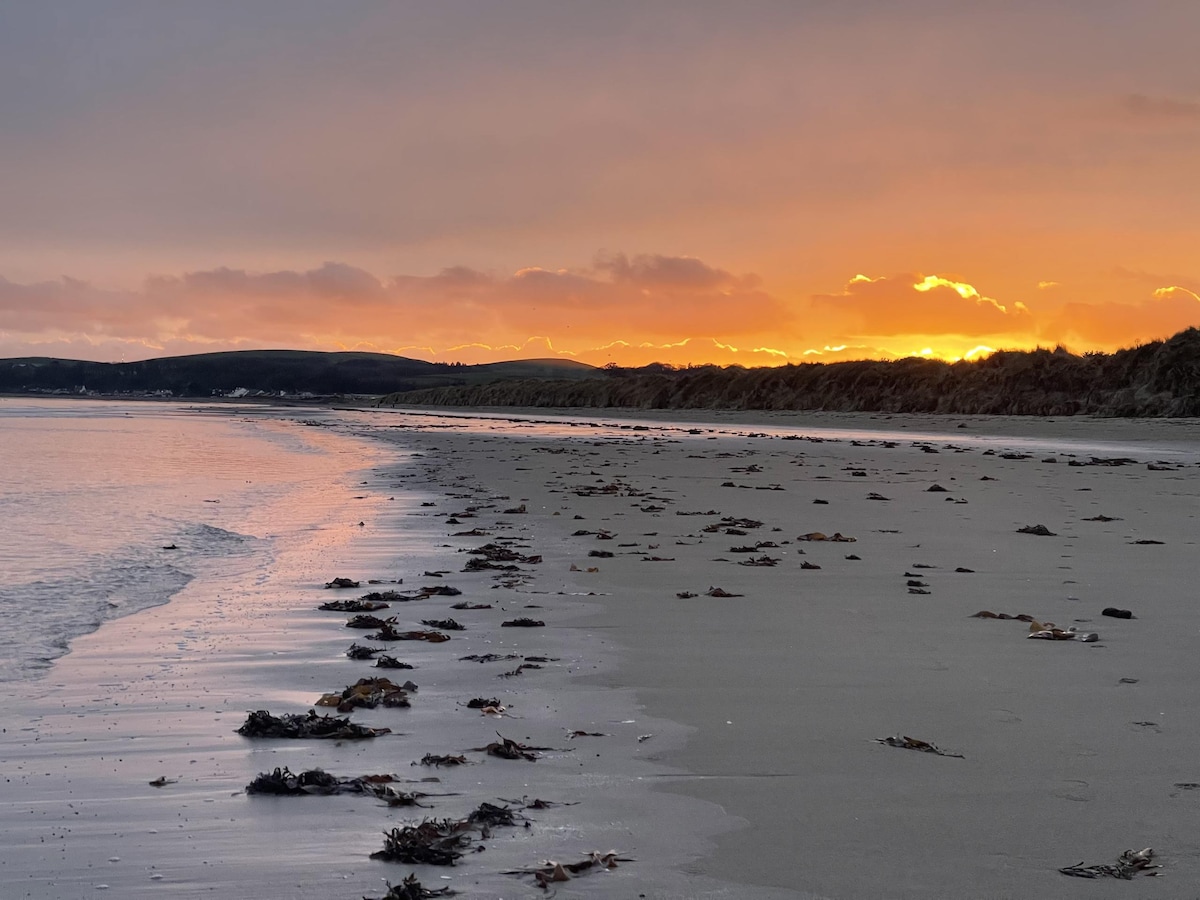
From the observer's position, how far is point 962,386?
4775 centimetres

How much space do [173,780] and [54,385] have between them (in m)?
185

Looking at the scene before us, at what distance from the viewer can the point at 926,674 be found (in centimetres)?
431

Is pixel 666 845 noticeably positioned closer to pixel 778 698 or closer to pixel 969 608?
pixel 778 698

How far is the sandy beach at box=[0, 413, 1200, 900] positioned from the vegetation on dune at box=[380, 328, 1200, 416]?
32.8 m

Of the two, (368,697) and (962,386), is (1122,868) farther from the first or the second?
(962,386)

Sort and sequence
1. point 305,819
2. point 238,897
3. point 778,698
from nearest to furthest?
point 238,897 → point 305,819 → point 778,698

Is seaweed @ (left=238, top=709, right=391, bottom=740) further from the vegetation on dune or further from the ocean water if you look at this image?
the vegetation on dune

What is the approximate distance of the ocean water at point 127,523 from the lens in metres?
6.21

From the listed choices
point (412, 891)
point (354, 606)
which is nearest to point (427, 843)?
point (412, 891)

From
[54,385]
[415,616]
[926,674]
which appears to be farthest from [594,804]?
[54,385]

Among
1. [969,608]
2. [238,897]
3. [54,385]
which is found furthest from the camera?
[54,385]

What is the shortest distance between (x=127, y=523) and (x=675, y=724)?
852cm

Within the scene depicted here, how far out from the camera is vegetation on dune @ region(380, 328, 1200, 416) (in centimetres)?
3728

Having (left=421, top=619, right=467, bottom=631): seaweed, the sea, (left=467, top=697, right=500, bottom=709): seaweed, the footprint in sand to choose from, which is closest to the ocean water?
the sea
